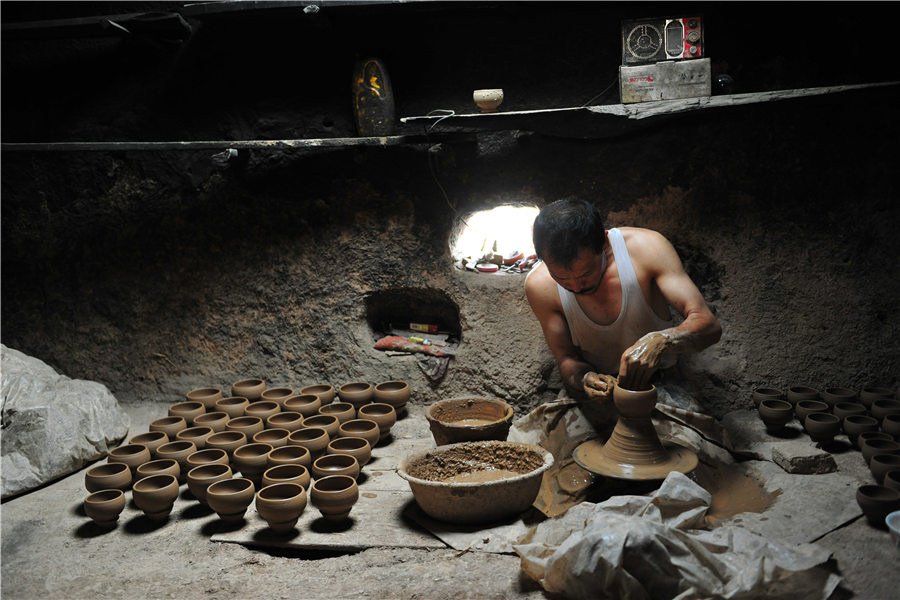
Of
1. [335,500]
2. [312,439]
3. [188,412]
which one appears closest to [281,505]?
[335,500]

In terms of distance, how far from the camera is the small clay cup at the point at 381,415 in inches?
158

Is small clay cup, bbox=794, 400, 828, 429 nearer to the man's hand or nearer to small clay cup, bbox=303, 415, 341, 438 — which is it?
the man's hand

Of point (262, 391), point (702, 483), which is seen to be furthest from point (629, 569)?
point (262, 391)

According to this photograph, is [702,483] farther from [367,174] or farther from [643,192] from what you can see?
[367,174]

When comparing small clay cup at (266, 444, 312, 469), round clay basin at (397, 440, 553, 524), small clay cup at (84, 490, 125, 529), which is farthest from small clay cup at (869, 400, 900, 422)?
small clay cup at (84, 490, 125, 529)

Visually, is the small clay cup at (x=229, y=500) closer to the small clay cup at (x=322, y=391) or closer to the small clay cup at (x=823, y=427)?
the small clay cup at (x=322, y=391)

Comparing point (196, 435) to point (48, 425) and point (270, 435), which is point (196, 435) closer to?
point (270, 435)

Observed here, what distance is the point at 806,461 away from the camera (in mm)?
3180

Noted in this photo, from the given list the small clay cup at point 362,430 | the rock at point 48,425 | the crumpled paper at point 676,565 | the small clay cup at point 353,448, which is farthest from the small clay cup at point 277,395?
the crumpled paper at point 676,565

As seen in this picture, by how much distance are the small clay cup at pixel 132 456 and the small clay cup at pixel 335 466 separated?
3.36 feet

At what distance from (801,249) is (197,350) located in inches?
175

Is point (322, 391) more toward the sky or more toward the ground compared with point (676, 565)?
more toward the sky

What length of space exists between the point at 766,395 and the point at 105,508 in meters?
3.76

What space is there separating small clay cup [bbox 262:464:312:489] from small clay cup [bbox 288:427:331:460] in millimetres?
287
